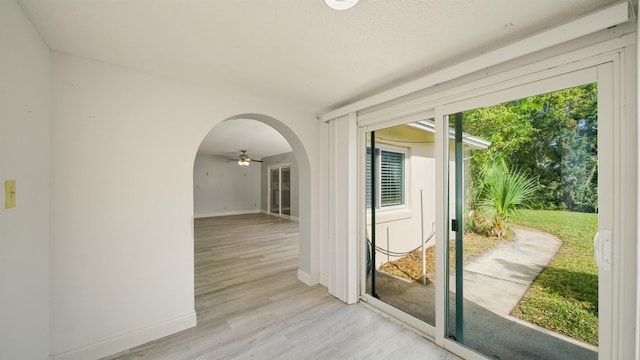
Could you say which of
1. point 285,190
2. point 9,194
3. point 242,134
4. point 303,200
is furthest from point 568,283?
point 285,190

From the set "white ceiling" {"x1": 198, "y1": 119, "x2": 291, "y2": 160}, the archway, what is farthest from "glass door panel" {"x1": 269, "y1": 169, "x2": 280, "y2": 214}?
the archway

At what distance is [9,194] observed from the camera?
3.59ft

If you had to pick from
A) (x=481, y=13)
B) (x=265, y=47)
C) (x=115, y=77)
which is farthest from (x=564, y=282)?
(x=115, y=77)

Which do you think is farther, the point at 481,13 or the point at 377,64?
the point at 377,64

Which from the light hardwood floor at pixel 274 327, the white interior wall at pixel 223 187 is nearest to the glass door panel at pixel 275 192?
the white interior wall at pixel 223 187

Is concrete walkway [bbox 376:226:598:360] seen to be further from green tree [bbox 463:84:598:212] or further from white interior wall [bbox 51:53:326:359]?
white interior wall [bbox 51:53:326:359]

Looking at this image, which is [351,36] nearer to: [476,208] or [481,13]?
[481,13]

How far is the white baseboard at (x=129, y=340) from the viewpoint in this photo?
5.35 ft

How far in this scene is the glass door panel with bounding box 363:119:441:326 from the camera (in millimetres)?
2692

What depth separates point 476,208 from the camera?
1.79 m

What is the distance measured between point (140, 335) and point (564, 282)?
312 cm

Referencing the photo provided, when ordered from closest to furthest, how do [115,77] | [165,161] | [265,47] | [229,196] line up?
[265,47] → [115,77] → [165,161] → [229,196]

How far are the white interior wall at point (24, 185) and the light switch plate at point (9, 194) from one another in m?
0.03

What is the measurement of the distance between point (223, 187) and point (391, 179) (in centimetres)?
730
